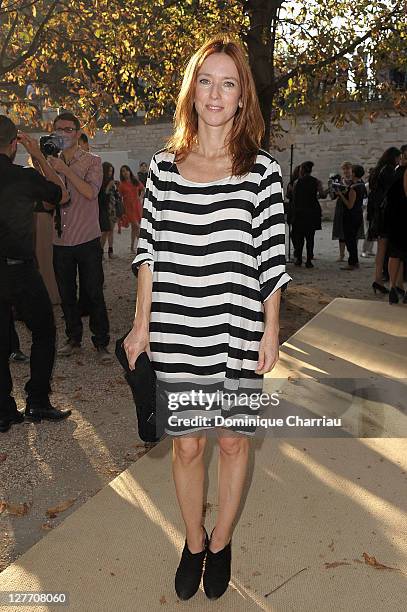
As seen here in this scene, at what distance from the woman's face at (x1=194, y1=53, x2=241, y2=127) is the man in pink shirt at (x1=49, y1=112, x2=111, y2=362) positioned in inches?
145

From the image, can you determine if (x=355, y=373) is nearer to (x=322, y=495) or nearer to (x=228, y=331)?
(x=322, y=495)

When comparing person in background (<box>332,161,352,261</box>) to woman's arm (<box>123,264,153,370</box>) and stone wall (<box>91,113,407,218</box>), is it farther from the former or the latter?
stone wall (<box>91,113,407,218</box>)

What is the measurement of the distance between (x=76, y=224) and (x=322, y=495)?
3654 millimetres

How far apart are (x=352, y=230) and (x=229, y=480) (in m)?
10.7

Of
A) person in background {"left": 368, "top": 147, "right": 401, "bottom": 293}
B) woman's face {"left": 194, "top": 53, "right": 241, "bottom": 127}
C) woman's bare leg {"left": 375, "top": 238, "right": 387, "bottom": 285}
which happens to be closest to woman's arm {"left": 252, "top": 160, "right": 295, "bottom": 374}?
woman's face {"left": 194, "top": 53, "right": 241, "bottom": 127}

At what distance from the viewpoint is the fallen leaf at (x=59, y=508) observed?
3.98 meters

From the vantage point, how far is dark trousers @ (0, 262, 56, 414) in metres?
4.96

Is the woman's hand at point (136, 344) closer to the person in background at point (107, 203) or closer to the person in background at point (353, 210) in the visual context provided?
the person in background at point (107, 203)

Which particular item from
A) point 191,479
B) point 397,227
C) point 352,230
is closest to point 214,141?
point 191,479

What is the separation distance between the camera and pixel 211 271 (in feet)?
8.82

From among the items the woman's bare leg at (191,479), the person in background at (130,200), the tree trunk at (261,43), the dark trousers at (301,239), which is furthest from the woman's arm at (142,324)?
the person in background at (130,200)

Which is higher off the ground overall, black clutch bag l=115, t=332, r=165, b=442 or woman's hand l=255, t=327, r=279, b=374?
woman's hand l=255, t=327, r=279, b=374

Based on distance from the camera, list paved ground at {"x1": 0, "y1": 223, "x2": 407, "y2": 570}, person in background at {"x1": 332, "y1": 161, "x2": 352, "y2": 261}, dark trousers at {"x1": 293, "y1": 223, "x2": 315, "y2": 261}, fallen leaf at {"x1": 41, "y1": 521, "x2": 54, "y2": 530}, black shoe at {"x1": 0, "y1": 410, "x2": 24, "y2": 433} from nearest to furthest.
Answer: fallen leaf at {"x1": 41, "y1": 521, "x2": 54, "y2": 530}, paved ground at {"x1": 0, "y1": 223, "x2": 407, "y2": 570}, black shoe at {"x1": 0, "y1": 410, "x2": 24, "y2": 433}, person in background at {"x1": 332, "y1": 161, "x2": 352, "y2": 261}, dark trousers at {"x1": 293, "y1": 223, "x2": 315, "y2": 261}

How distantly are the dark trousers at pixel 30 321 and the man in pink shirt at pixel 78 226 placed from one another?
1483 mm
